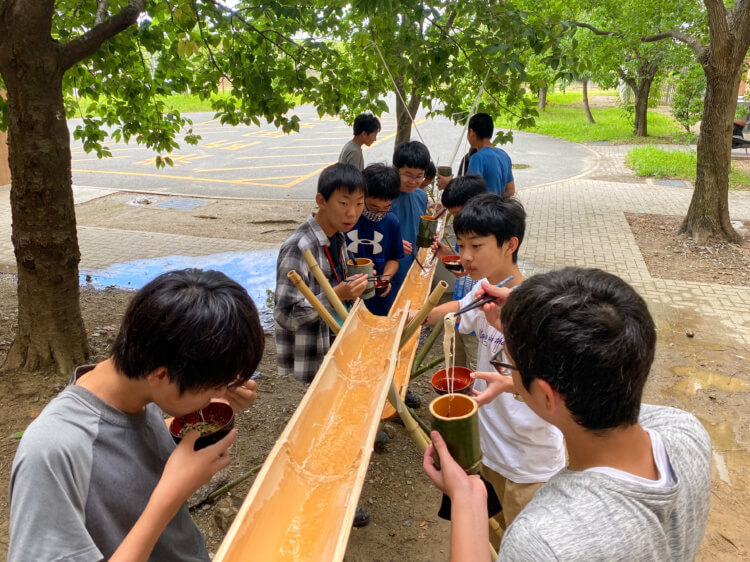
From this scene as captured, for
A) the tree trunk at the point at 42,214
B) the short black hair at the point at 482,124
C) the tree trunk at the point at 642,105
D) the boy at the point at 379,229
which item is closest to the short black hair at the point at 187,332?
the boy at the point at 379,229

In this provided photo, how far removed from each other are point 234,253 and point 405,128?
3.08 metres

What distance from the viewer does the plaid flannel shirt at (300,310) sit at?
2869mm

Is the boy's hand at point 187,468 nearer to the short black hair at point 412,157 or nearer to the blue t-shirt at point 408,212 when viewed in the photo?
the blue t-shirt at point 408,212

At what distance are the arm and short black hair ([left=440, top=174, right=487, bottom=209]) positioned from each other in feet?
9.64

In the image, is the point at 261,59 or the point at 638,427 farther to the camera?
the point at 261,59

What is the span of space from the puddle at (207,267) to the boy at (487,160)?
2628mm

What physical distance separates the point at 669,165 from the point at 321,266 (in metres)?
15.0

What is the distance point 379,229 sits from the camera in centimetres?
385

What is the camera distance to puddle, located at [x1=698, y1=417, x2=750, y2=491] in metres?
3.50

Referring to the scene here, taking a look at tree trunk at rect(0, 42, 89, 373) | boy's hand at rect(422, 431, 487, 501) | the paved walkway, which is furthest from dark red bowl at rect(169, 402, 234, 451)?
the paved walkway

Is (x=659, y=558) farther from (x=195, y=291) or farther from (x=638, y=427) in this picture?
(x=195, y=291)

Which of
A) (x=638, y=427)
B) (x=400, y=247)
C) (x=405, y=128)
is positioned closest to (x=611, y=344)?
(x=638, y=427)

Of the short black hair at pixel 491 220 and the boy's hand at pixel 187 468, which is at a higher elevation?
the short black hair at pixel 491 220

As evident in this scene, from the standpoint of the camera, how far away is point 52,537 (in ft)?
3.67
